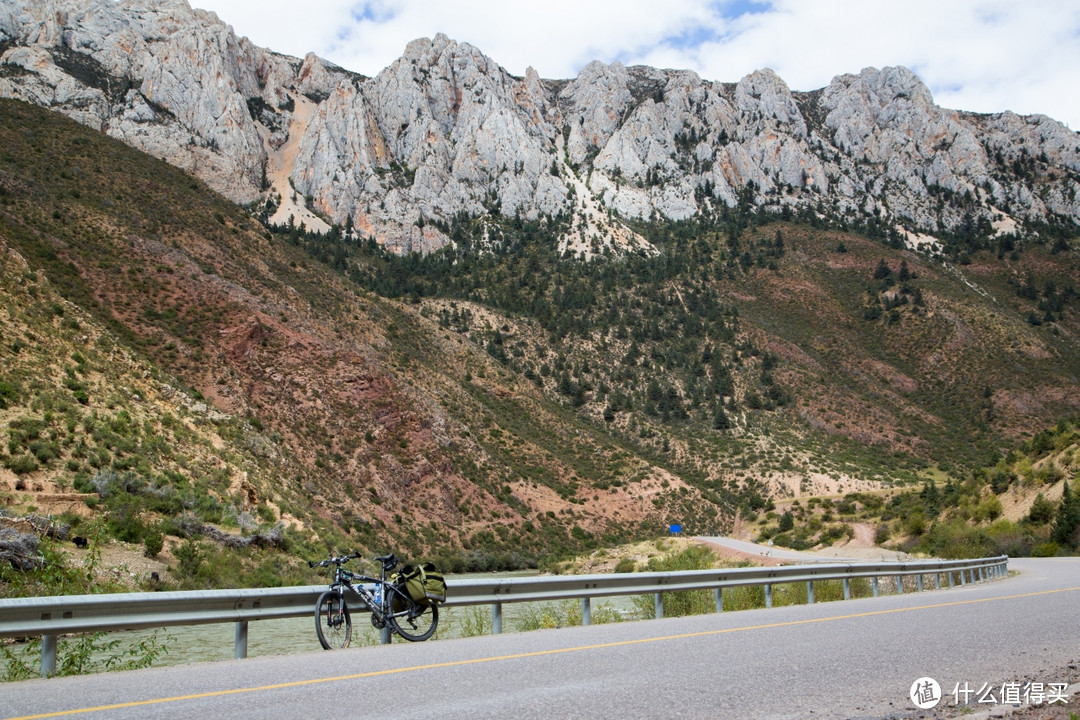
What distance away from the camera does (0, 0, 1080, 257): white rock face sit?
4188 inches

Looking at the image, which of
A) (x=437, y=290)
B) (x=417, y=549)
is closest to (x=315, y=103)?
(x=437, y=290)

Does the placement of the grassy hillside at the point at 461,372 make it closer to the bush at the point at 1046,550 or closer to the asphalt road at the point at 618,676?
the asphalt road at the point at 618,676

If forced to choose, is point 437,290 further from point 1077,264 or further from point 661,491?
point 1077,264

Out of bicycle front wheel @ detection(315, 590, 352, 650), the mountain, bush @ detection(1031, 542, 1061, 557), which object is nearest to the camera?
bicycle front wheel @ detection(315, 590, 352, 650)

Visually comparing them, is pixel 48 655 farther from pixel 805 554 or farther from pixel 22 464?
pixel 805 554

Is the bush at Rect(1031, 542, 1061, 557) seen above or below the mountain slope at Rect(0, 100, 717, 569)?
below

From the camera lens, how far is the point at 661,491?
209ft

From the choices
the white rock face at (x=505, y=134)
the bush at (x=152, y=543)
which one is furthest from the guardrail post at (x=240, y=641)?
the white rock face at (x=505, y=134)

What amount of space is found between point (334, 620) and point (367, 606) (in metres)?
0.50

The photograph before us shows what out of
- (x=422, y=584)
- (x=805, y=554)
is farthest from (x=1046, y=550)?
(x=422, y=584)

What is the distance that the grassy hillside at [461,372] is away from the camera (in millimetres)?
30188

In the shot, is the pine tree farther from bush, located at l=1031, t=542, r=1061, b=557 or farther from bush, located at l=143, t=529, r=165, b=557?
bush, located at l=143, t=529, r=165, b=557

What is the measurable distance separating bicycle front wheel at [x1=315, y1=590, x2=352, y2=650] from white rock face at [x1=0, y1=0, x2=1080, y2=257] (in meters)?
101

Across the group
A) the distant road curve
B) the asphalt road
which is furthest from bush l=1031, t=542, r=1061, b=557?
the asphalt road
